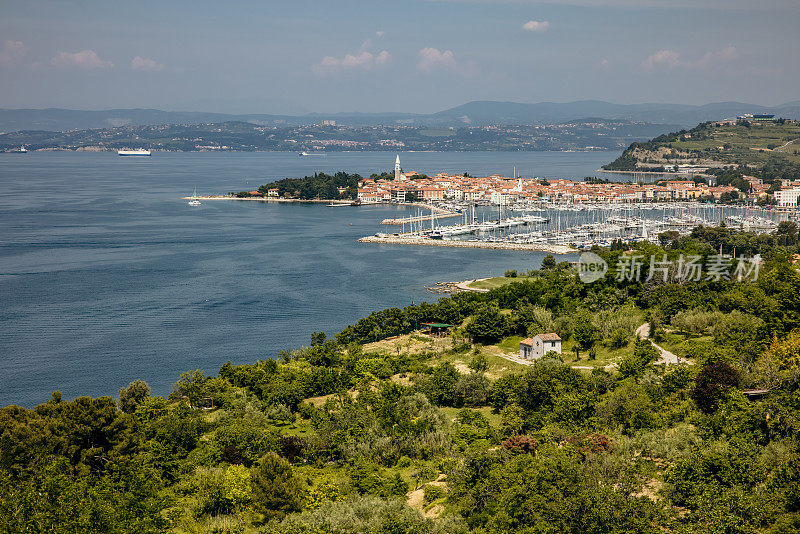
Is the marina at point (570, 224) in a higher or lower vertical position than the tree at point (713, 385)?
lower

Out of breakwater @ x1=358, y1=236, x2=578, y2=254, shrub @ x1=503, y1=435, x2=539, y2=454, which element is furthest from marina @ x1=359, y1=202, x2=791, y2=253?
shrub @ x1=503, y1=435, x2=539, y2=454

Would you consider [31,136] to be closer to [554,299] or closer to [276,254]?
[276,254]

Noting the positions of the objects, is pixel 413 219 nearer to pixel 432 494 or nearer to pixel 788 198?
pixel 788 198

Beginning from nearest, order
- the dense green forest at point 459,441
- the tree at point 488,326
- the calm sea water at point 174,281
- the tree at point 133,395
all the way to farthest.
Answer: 1. the dense green forest at point 459,441
2. the tree at point 133,395
3. the tree at point 488,326
4. the calm sea water at point 174,281

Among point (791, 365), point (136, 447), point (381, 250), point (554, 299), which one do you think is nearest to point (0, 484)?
point (136, 447)

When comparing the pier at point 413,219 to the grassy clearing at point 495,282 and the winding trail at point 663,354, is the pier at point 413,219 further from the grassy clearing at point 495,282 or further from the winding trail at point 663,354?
the winding trail at point 663,354

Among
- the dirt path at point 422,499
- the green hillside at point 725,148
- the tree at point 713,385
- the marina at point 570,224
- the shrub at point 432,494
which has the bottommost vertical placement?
the marina at point 570,224

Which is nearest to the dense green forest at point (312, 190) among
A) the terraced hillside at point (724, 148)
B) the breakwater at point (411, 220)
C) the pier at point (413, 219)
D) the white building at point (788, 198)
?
the pier at point (413, 219)

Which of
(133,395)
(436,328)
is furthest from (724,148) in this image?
(133,395)

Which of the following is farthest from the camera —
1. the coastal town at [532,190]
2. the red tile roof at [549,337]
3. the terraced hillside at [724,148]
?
the terraced hillside at [724,148]

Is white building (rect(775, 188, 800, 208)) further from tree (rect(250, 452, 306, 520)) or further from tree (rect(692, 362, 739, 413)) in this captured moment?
tree (rect(250, 452, 306, 520))
